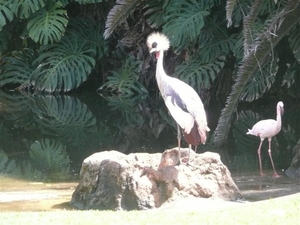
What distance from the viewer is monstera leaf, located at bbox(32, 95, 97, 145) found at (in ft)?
50.0

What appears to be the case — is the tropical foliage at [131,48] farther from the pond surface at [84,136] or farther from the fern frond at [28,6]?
the pond surface at [84,136]

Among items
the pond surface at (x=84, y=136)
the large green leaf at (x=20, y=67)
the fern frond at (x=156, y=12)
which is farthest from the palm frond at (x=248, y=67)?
the large green leaf at (x=20, y=67)

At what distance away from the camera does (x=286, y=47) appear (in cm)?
1962

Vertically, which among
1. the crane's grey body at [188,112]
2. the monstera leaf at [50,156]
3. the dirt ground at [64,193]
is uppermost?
the crane's grey body at [188,112]

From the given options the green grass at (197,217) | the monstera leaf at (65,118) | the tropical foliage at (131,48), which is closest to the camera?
the green grass at (197,217)

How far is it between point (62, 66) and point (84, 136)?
6382 mm

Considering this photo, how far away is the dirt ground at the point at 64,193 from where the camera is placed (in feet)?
29.5

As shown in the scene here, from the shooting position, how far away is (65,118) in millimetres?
17344

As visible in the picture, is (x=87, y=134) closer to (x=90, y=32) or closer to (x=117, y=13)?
(x=117, y=13)

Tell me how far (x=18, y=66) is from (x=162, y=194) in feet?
46.4

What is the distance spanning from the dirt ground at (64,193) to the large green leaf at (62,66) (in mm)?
10358

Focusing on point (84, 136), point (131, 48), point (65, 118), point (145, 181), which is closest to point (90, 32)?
point (131, 48)

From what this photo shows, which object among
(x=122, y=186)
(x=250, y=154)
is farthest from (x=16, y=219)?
(x=250, y=154)

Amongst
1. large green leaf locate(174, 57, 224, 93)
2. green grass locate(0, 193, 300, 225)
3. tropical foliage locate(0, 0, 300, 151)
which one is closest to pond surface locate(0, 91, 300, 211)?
tropical foliage locate(0, 0, 300, 151)
